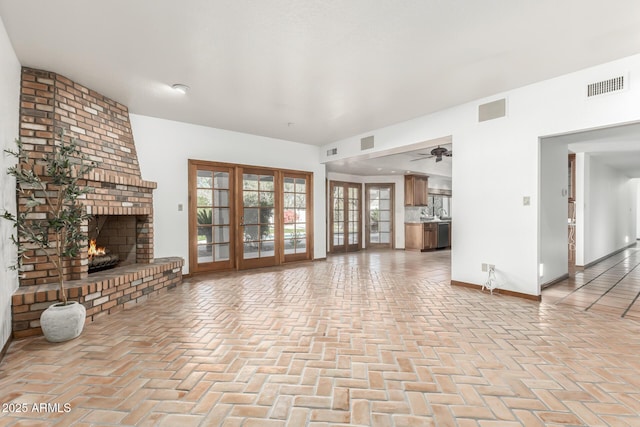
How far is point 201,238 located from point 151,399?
3649mm

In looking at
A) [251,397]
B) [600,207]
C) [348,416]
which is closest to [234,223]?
[251,397]

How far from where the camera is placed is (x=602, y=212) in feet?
20.9

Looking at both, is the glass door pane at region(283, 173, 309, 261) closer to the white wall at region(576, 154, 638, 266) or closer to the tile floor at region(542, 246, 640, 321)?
the tile floor at region(542, 246, 640, 321)

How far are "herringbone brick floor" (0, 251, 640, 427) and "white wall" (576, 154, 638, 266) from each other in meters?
3.45

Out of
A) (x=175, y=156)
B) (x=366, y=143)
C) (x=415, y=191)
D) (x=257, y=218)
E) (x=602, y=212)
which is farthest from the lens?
(x=415, y=191)

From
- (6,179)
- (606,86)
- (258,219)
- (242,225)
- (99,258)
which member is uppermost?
(606,86)

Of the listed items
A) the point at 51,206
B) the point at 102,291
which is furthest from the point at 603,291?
the point at 51,206

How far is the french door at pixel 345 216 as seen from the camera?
828cm

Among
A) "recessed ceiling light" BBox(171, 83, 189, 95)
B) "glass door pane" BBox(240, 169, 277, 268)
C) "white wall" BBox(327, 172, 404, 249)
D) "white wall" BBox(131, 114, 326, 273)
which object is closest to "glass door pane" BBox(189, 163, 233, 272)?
"white wall" BBox(131, 114, 326, 273)

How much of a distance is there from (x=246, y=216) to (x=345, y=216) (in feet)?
12.0

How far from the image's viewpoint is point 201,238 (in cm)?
516

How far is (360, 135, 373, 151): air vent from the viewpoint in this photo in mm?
5453

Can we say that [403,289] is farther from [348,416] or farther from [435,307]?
[348,416]

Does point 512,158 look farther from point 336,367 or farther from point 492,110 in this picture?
point 336,367
